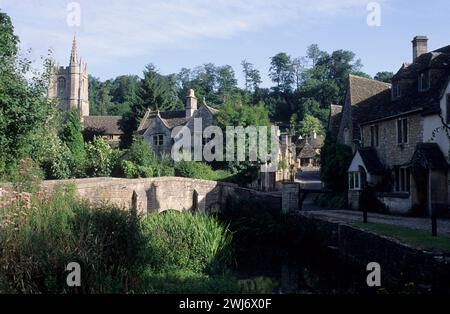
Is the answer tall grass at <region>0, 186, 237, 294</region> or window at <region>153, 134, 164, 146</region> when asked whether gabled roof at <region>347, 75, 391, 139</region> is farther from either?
window at <region>153, 134, 164, 146</region>

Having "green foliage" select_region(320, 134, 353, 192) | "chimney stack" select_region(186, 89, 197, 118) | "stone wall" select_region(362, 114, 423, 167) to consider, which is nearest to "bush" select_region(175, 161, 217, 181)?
"green foliage" select_region(320, 134, 353, 192)

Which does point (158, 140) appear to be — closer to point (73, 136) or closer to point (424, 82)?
point (73, 136)

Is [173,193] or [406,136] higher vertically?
[406,136]

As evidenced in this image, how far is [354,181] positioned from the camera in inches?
1156

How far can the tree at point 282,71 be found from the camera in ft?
306

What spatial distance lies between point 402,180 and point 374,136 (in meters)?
4.30

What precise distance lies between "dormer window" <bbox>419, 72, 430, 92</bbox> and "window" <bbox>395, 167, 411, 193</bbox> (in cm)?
439

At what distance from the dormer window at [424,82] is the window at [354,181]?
5.89 meters

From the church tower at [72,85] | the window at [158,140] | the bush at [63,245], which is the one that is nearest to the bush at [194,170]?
the window at [158,140]

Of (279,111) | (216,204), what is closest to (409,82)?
(216,204)

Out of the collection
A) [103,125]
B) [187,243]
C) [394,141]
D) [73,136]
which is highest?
[103,125]

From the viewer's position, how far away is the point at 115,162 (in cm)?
4081

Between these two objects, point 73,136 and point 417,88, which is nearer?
point 417,88

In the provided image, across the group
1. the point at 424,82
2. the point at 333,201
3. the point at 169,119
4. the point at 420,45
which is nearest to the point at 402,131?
the point at 424,82
